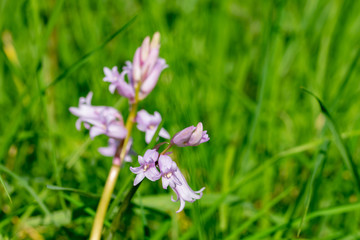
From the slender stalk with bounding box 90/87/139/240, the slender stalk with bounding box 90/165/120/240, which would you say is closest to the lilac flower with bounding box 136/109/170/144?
the slender stalk with bounding box 90/87/139/240

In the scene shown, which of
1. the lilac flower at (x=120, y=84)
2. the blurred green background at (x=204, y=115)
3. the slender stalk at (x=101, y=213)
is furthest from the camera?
the blurred green background at (x=204, y=115)

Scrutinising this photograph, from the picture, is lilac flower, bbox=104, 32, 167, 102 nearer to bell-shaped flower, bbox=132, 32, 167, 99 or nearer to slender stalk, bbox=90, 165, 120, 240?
bell-shaped flower, bbox=132, 32, 167, 99

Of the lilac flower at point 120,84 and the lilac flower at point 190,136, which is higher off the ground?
the lilac flower at point 120,84

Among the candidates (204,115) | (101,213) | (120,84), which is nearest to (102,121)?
(120,84)

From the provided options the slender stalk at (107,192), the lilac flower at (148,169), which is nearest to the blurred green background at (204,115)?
the slender stalk at (107,192)

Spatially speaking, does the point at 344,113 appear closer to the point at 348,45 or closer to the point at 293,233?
the point at 348,45

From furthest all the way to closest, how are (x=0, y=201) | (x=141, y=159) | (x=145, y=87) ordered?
(x=0, y=201) < (x=145, y=87) < (x=141, y=159)

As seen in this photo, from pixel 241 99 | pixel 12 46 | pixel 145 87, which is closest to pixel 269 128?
pixel 241 99

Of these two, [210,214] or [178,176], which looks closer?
[178,176]

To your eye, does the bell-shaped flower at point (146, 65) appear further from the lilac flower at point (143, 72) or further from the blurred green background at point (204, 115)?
the blurred green background at point (204, 115)
